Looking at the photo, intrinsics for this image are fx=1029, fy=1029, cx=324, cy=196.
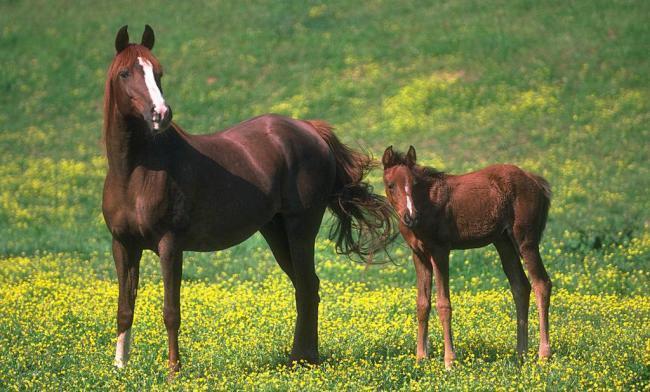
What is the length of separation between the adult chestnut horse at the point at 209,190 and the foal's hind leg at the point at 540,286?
54.8 inches

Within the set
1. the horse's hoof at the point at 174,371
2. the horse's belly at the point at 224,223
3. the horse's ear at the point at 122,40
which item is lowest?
the horse's hoof at the point at 174,371

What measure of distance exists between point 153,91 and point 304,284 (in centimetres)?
266

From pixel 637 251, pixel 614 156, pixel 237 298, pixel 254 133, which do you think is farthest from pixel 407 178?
pixel 614 156

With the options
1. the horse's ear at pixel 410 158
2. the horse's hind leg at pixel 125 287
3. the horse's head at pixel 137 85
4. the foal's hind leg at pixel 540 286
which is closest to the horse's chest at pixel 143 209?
the horse's hind leg at pixel 125 287

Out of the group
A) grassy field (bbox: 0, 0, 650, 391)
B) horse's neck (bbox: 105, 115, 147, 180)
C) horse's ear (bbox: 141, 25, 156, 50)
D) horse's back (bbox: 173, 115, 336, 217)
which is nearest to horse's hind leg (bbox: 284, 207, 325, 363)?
horse's back (bbox: 173, 115, 336, 217)

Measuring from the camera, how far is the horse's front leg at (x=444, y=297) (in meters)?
9.30

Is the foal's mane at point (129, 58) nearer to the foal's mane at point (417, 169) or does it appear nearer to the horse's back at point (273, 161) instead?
the horse's back at point (273, 161)

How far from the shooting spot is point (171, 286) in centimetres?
887

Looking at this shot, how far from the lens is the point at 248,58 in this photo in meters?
33.7

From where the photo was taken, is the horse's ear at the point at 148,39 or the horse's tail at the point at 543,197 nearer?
the horse's ear at the point at 148,39

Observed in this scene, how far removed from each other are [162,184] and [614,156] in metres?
17.6

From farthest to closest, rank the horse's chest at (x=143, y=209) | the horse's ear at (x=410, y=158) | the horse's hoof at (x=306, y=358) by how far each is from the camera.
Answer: the horse's hoof at (x=306, y=358)
the horse's ear at (x=410, y=158)
the horse's chest at (x=143, y=209)

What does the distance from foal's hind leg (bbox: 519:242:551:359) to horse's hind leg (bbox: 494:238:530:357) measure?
142 millimetres

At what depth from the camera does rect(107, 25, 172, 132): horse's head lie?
835cm
